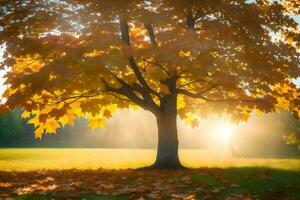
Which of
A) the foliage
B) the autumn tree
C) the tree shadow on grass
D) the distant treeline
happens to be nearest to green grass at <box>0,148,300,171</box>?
the autumn tree

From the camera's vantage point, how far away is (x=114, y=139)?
94.6m

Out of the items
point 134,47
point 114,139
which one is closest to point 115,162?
point 134,47

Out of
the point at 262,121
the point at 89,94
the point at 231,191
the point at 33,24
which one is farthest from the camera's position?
the point at 262,121

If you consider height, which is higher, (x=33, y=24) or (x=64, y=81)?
(x=33, y=24)

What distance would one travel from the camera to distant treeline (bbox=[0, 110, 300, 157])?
5203 centimetres

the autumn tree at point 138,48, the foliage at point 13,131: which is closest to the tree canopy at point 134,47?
the autumn tree at point 138,48

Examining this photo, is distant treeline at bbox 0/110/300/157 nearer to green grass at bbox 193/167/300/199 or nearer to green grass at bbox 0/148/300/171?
green grass at bbox 0/148/300/171

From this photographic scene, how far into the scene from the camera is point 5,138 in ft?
321

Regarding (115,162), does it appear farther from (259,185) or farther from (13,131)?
(13,131)

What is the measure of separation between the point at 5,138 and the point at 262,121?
6475cm

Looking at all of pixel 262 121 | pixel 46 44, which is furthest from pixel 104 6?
pixel 262 121

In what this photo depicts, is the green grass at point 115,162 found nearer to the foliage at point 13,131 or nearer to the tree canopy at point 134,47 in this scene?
the tree canopy at point 134,47

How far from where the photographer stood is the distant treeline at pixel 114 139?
5203 cm

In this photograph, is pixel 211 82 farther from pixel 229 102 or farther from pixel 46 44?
pixel 46 44
